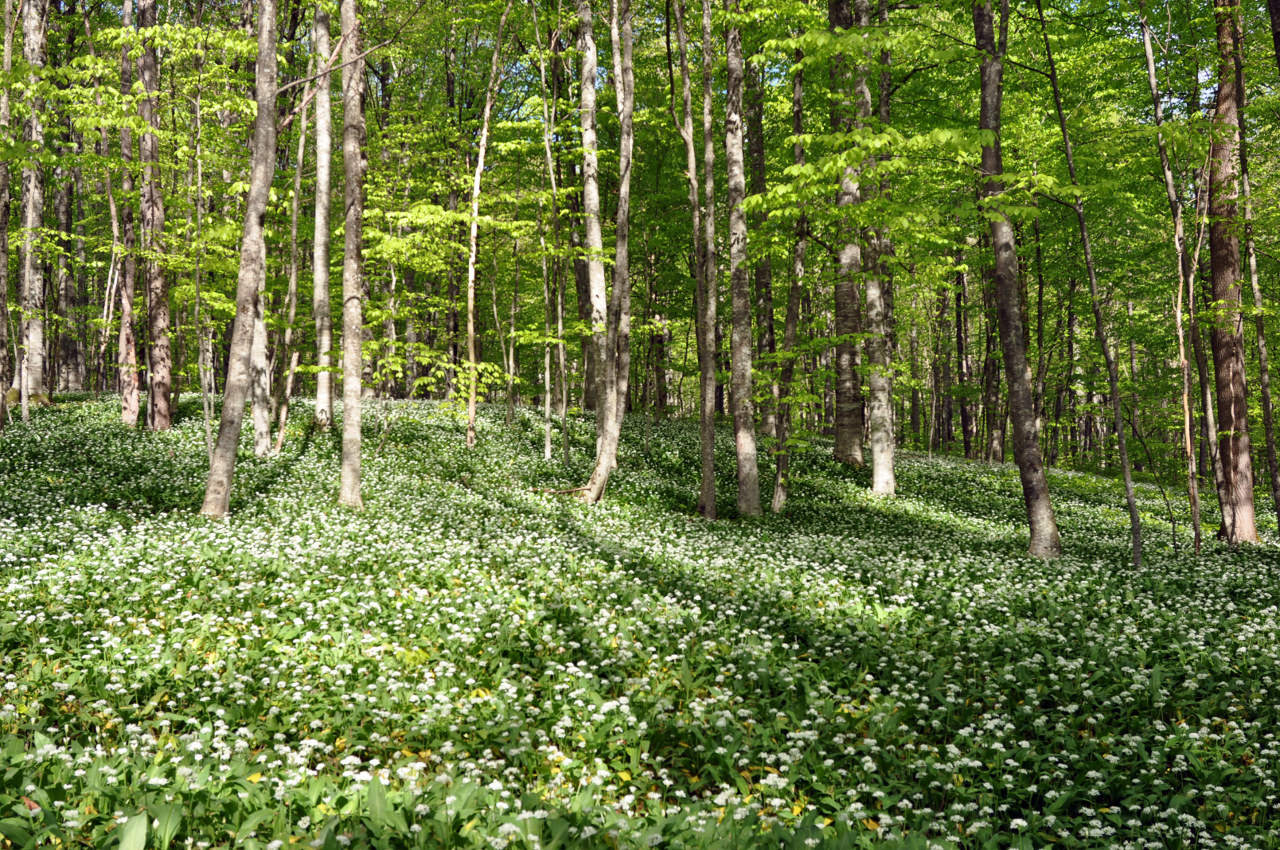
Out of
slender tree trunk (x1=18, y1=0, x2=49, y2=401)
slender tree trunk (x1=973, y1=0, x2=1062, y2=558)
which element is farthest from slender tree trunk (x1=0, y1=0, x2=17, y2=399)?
slender tree trunk (x1=973, y1=0, x2=1062, y2=558)

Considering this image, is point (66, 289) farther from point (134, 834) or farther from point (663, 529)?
point (134, 834)

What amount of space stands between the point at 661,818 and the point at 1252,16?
76.6ft

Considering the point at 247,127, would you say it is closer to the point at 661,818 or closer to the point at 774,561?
the point at 774,561

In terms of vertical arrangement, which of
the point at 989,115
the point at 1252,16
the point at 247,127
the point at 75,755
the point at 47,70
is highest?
the point at 1252,16

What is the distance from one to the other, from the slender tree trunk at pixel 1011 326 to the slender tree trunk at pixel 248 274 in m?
11.7

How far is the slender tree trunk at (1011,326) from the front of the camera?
11680 millimetres

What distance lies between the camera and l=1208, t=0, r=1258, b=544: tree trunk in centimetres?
1328

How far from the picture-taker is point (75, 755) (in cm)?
468

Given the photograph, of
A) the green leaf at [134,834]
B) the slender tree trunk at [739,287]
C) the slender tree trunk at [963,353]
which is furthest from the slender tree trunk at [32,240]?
the slender tree trunk at [963,353]

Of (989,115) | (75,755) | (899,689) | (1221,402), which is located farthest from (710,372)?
(75,755)

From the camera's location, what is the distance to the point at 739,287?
1461 centimetres

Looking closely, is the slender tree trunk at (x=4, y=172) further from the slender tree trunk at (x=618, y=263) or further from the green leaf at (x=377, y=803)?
the green leaf at (x=377, y=803)

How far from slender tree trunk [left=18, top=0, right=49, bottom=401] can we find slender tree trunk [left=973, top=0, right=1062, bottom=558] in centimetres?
2069

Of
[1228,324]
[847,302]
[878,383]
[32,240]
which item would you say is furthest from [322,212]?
[1228,324]
